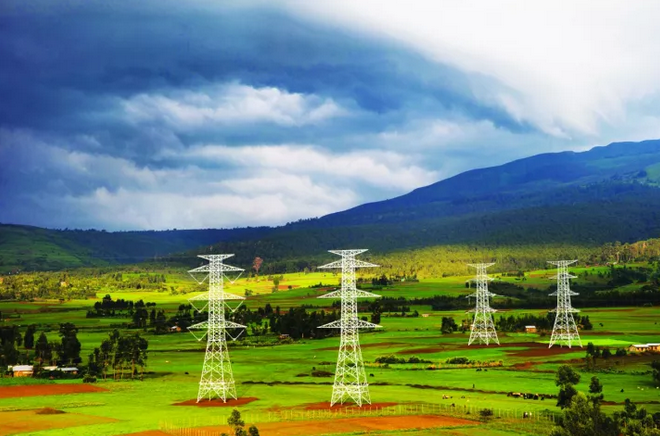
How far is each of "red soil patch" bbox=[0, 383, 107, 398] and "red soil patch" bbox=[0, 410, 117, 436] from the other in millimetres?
19991

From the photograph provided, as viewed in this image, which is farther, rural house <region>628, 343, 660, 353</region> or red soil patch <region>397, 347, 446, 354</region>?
red soil patch <region>397, 347, 446, 354</region>

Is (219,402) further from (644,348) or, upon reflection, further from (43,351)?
(644,348)

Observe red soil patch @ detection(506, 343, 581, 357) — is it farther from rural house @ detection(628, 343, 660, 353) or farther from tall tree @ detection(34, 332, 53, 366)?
tall tree @ detection(34, 332, 53, 366)

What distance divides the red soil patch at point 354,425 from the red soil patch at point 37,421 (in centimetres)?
1835

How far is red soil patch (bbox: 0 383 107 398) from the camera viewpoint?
12188 cm

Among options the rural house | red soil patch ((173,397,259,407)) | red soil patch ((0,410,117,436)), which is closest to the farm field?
red soil patch ((0,410,117,436))

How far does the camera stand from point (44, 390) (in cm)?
12625

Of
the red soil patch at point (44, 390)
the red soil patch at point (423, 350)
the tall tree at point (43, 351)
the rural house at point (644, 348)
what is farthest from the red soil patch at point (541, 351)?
the tall tree at point (43, 351)

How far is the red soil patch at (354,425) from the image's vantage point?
8494cm

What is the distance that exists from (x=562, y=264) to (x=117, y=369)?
95.9m

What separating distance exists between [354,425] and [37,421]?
39137 millimetres

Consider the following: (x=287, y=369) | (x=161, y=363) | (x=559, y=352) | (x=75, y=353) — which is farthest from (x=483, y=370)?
(x=75, y=353)

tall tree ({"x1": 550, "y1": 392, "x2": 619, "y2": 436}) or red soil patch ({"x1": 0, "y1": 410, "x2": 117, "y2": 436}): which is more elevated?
tall tree ({"x1": 550, "y1": 392, "x2": 619, "y2": 436})

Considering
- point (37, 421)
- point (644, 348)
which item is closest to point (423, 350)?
point (644, 348)
